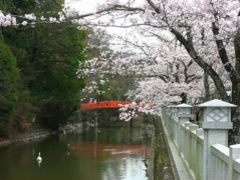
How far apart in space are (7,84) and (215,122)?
2275 cm

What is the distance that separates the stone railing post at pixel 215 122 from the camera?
16.1 ft

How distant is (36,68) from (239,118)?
29.2m

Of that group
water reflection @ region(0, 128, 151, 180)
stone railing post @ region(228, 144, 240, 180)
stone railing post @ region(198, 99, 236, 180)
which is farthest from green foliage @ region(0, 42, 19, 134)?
stone railing post @ region(228, 144, 240, 180)

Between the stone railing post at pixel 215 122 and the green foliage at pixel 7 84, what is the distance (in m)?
21.8

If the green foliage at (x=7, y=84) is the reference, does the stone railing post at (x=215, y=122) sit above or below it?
below

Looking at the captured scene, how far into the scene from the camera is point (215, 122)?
16.2ft

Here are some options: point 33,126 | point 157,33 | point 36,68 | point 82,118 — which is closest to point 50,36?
point 36,68

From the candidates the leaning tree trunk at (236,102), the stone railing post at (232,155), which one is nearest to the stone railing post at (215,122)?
the stone railing post at (232,155)

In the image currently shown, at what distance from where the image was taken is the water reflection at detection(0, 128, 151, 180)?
1973cm

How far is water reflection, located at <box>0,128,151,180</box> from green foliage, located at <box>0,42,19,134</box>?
2271 mm

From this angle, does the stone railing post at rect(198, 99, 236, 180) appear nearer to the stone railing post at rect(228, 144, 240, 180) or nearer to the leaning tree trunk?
the stone railing post at rect(228, 144, 240, 180)

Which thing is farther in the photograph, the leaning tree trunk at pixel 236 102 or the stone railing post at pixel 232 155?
the leaning tree trunk at pixel 236 102

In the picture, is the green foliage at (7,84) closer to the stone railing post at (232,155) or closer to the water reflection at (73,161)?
the water reflection at (73,161)

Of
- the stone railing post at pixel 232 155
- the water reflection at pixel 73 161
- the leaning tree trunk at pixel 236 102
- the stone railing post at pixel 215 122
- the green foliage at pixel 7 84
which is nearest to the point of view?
the stone railing post at pixel 232 155
